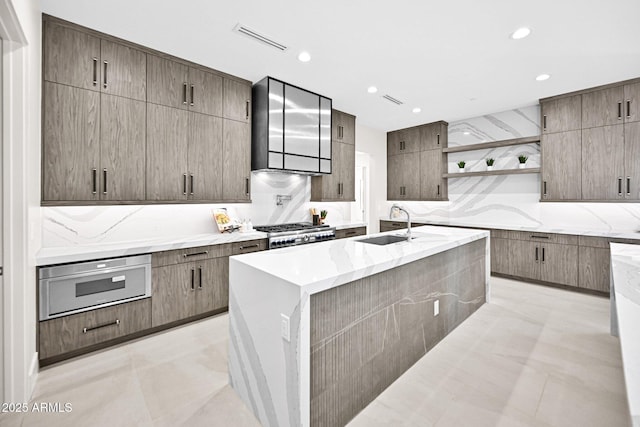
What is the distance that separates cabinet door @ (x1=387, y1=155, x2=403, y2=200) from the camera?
21.2ft

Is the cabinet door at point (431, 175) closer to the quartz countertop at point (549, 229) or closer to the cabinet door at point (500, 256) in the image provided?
the quartz countertop at point (549, 229)

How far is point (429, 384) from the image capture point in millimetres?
2078

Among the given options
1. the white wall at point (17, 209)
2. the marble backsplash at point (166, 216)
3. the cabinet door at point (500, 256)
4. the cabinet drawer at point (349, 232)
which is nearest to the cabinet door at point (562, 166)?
the cabinet door at point (500, 256)

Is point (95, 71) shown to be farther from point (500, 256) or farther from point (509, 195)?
point (509, 195)

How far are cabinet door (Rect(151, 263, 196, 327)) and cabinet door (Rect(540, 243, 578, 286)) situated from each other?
493 cm

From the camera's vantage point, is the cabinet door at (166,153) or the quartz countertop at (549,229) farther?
the quartz countertop at (549,229)

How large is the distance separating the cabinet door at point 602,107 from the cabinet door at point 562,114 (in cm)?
7

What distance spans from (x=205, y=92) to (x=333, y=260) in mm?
2765

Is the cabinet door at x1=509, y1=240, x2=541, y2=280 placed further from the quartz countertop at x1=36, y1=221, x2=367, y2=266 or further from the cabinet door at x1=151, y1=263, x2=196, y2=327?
the cabinet door at x1=151, y1=263, x2=196, y2=327

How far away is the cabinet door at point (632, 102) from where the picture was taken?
12.5ft

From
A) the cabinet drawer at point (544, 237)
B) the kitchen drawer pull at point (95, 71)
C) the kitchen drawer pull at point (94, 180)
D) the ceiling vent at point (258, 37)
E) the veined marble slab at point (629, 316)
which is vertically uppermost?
the ceiling vent at point (258, 37)

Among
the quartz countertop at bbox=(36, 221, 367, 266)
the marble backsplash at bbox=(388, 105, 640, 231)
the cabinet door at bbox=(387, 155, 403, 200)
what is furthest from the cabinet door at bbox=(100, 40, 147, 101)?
the marble backsplash at bbox=(388, 105, 640, 231)

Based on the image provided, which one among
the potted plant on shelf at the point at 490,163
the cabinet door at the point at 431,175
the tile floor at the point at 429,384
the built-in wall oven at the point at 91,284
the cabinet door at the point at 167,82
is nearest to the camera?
the tile floor at the point at 429,384

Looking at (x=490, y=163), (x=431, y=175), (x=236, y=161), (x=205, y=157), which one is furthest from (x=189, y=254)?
(x=490, y=163)
